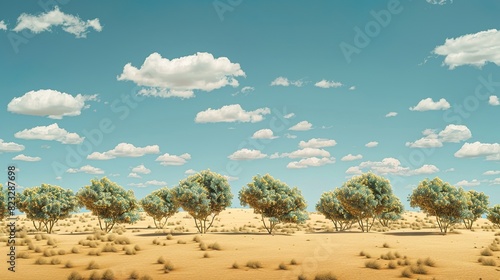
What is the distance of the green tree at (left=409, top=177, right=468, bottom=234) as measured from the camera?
56.7 meters

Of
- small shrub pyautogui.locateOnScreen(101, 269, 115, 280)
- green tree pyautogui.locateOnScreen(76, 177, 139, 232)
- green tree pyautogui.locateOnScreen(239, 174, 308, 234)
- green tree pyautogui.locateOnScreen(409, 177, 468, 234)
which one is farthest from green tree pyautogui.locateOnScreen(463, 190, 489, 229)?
small shrub pyautogui.locateOnScreen(101, 269, 115, 280)

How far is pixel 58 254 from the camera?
109 feet

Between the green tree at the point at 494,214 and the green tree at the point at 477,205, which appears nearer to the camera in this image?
the green tree at the point at 494,214

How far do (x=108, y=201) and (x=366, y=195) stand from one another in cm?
3821

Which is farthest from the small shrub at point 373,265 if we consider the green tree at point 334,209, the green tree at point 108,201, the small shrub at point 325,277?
the green tree at point 334,209

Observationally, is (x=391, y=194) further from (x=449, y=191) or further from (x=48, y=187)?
(x=48, y=187)

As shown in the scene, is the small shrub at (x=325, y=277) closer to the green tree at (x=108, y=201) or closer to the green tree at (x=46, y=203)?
the green tree at (x=108, y=201)

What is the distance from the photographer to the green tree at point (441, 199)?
186 feet

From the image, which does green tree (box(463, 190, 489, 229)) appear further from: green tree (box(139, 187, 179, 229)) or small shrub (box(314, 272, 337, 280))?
small shrub (box(314, 272, 337, 280))

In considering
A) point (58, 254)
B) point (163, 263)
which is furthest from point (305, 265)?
point (58, 254)

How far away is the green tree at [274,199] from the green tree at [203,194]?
3.02 m

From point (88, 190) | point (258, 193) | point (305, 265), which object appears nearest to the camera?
point (305, 265)

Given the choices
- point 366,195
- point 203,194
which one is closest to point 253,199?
point 203,194

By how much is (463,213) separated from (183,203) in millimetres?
39553
